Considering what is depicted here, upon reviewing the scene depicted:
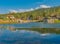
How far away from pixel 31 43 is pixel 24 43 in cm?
61

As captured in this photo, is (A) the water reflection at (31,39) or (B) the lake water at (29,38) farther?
(B) the lake water at (29,38)

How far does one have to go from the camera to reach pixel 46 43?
15.0 meters

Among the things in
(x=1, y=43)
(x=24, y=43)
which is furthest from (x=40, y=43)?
(x=1, y=43)

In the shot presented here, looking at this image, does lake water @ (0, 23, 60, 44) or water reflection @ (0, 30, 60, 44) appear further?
lake water @ (0, 23, 60, 44)

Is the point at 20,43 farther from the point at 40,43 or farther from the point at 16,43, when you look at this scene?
the point at 40,43

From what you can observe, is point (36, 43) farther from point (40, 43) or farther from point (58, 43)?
point (58, 43)

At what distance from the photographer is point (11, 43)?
15.1 m

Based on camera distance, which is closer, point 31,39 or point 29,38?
point 31,39

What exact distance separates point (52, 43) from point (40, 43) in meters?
1.05

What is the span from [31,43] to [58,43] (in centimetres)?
233

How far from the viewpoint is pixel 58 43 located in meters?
14.8

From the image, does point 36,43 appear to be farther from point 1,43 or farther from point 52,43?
point 1,43

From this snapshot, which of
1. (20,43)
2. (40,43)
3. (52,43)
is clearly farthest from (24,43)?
(52,43)

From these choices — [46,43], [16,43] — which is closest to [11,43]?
[16,43]
